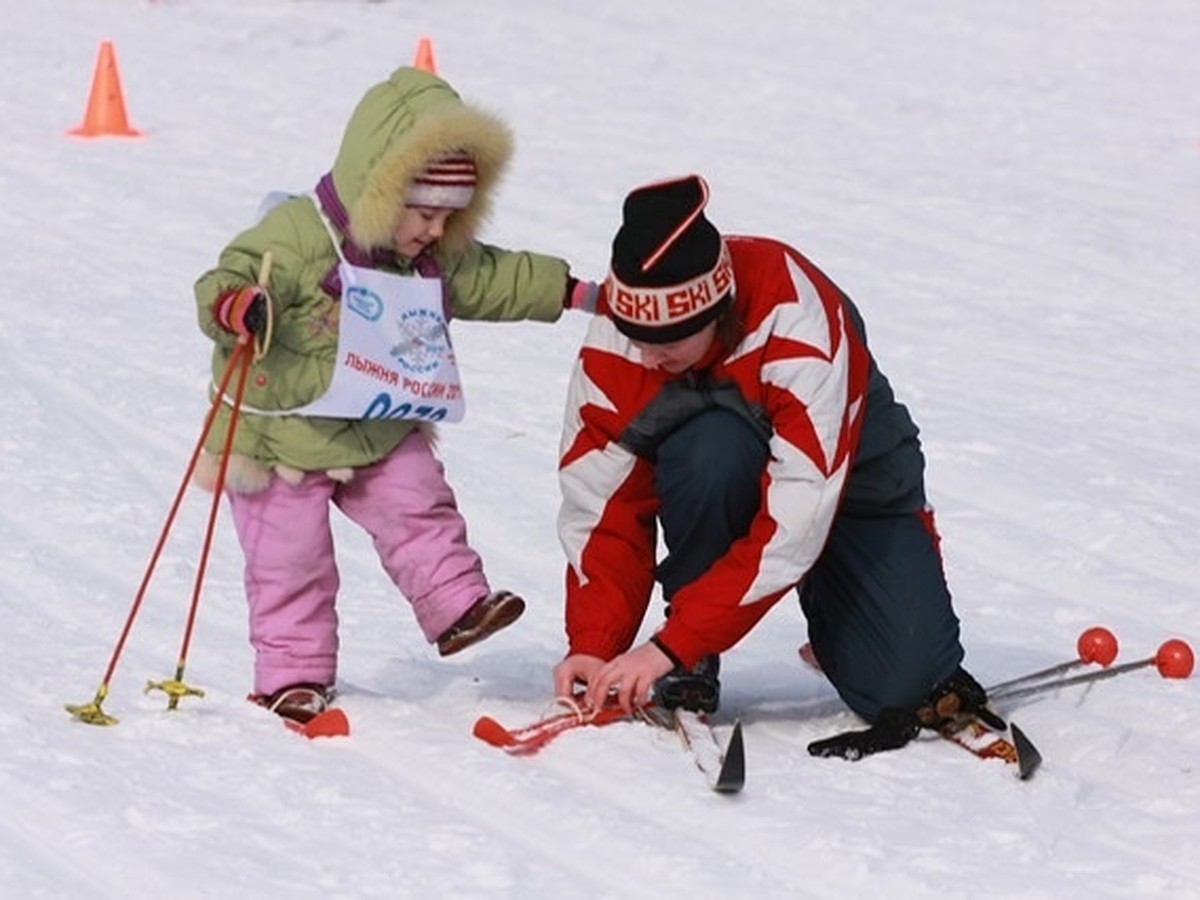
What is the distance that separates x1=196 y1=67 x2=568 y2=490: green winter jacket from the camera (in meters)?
4.63

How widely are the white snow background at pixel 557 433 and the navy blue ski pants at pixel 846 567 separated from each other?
0.54 feet

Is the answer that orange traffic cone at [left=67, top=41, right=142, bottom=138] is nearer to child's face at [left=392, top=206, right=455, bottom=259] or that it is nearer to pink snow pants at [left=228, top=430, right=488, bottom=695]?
pink snow pants at [left=228, top=430, right=488, bottom=695]

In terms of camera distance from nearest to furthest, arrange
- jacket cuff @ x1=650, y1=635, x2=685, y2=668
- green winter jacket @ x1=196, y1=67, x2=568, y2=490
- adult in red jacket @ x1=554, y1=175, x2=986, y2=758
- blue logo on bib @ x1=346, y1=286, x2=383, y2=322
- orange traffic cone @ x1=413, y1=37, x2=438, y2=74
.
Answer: adult in red jacket @ x1=554, y1=175, x2=986, y2=758 < jacket cuff @ x1=650, y1=635, x2=685, y2=668 < green winter jacket @ x1=196, y1=67, x2=568, y2=490 < blue logo on bib @ x1=346, y1=286, x2=383, y2=322 < orange traffic cone @ x1=413, y1=37, x2=438, y2=74

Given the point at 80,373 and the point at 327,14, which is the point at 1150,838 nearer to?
the point at 80,373

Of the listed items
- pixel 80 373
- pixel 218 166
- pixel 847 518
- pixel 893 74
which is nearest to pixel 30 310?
pixel 80 373

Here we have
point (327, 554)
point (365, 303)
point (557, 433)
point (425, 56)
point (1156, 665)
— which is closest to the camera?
point (365, 303)

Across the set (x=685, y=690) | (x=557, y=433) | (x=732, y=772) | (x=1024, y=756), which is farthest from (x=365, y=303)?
(x=557, y=433)

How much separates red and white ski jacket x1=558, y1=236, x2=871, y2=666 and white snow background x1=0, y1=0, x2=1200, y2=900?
265mm

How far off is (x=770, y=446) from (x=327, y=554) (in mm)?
931

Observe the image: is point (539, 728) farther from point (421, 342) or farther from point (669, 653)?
point (421, 342)

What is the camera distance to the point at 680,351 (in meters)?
4.43

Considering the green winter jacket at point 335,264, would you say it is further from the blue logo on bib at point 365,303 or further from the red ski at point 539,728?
the red ski at point 539,728

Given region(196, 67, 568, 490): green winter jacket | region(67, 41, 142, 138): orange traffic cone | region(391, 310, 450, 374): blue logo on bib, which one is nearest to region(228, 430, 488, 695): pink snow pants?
region(196, 67, 568, 490): green winter jacket

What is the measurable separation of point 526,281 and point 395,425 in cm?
39
